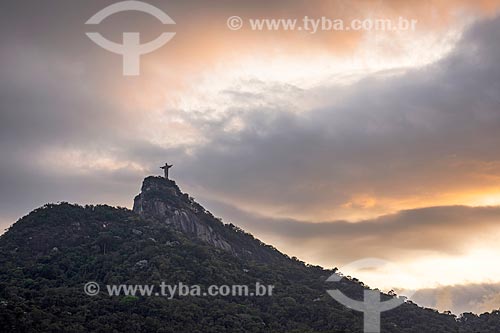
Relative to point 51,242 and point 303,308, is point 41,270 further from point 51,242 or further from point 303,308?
point 303,308

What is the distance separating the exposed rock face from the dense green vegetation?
656 centimetres

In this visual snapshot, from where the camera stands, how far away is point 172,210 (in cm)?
16275

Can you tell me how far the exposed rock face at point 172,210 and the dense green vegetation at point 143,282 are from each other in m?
6.56

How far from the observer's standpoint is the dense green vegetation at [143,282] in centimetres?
9550

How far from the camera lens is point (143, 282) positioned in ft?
387

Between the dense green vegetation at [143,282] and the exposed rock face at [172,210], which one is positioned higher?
the exposed rock face at [172,210]

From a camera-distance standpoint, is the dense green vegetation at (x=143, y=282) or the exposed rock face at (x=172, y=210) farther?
the exposed rock face at (x=172, y=210)

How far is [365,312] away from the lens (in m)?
124

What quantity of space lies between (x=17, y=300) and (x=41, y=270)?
29660 millimetres

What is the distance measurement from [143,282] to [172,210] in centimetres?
4567

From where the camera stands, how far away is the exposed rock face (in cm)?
16162

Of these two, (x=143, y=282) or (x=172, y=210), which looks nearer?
(x=143, y=282)

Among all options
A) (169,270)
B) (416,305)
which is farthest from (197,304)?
(416,305)

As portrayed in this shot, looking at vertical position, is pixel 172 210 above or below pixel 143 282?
above
